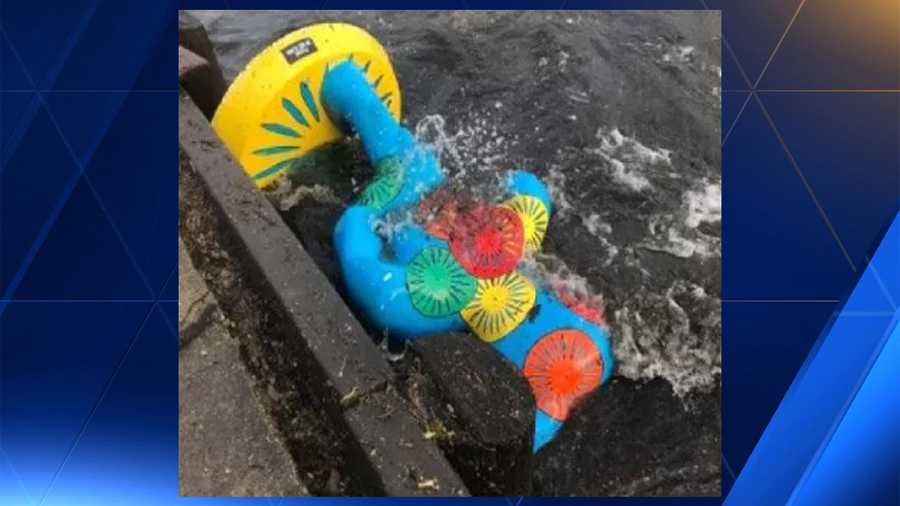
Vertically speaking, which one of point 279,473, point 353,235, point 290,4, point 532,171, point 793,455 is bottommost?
point 279,473

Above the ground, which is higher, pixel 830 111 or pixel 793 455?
pixel 830 111

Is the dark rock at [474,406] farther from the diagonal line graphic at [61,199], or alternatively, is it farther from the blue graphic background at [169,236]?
the diagonal line graphic at [61,199]

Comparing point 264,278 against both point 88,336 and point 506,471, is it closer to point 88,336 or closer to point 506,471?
point 88,336

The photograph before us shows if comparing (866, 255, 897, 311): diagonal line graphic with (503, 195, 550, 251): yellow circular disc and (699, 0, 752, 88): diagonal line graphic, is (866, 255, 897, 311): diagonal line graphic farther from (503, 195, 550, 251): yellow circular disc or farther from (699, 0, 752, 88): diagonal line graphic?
(503, 195, 550, 251): yellow circular disc

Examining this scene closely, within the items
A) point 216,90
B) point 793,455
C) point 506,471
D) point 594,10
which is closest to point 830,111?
point 594,10

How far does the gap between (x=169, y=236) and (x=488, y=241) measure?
1.76ft

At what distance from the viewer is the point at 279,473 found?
67.4 inches

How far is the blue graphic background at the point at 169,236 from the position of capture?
67.4 inches

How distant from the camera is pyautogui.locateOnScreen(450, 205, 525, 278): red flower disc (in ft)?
5.60

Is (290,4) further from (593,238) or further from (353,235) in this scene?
(593,238)

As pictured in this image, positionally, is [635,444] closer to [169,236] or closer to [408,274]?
[408,274]

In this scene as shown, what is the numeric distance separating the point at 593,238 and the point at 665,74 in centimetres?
30

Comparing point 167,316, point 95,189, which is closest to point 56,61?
point 95,189

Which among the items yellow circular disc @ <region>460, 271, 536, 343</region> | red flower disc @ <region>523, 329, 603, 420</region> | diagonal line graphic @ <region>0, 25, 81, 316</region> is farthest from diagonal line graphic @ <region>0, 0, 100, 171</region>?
red flower disc @ <region>523, 329, 603, 420</region>
